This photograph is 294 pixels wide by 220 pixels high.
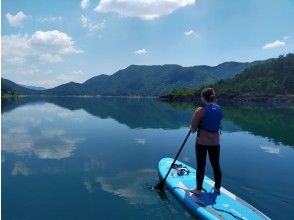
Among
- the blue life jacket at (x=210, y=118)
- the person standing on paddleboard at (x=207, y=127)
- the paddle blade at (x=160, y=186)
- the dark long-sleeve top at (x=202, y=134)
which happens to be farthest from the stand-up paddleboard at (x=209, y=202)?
the blue life jacket at (x=210, y=118)

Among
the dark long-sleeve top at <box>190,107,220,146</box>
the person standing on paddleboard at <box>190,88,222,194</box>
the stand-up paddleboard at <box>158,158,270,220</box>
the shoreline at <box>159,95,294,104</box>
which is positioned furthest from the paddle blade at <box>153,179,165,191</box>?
the shoreline at <box>159,95,294,104</box>

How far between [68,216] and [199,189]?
455cm

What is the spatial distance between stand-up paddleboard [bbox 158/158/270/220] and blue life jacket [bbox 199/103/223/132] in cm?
229

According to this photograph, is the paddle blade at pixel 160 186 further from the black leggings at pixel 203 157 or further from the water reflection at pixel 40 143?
the water reflection at pixel 40 143

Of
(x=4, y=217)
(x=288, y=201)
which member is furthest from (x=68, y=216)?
(x=288, y=201)

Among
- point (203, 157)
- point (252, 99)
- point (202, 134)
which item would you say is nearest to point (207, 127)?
point (202, 134)

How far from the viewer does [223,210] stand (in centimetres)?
1109

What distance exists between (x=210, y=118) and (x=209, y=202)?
276 centimetres

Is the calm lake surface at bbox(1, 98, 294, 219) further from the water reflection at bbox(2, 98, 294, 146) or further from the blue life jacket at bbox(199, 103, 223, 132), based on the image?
the water reflection at bbox(2, 98, 294, 146)

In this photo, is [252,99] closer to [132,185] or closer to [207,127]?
[132,185]

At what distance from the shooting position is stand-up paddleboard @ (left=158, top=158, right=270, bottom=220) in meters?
10.8

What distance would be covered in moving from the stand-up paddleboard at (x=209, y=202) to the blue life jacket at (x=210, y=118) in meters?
2.29

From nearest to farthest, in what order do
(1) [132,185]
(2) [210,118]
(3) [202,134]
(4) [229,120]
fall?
1. (2) [210,118]
2. (3) [202,134]
3. (1) [132,185]
4. (4) [229,120]

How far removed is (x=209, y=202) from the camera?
465 inches
